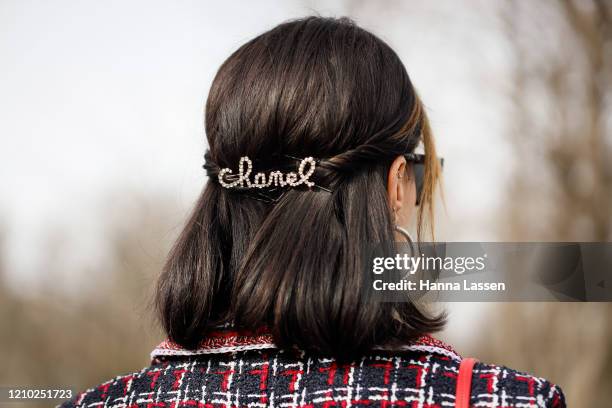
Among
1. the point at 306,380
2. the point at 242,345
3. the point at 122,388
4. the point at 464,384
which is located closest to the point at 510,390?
the point at 464,384

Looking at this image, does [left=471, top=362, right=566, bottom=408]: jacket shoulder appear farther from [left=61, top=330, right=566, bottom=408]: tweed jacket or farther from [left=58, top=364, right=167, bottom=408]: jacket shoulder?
[left=58, top=364, right=167, bottom=408]: jacket shoulder

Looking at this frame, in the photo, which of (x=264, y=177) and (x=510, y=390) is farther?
(x=264, y=177)

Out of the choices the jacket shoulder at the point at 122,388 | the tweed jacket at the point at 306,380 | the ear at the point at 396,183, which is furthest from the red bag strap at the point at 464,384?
the jacket shoulder at the point at 122,388

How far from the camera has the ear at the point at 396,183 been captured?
1.08 meters

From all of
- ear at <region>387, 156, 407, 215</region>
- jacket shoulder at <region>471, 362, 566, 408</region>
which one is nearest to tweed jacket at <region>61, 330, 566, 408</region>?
jacket shoulder at <region>471, 362, 566, 408</region>

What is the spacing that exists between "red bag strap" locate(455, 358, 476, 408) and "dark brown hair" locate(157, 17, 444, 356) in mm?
75

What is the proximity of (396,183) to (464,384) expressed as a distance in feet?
1.02

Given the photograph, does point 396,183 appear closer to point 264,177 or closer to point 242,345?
point 264,177

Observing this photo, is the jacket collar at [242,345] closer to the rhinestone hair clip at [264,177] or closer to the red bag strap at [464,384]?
the red bag strap at [464,384]

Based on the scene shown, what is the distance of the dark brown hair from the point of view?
0.97m

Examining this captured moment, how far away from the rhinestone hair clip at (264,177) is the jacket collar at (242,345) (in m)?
0.21

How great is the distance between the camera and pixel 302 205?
3.38ft

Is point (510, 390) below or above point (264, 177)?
below

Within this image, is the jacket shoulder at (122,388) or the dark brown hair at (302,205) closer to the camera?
the dark brown hair at (302,205)
